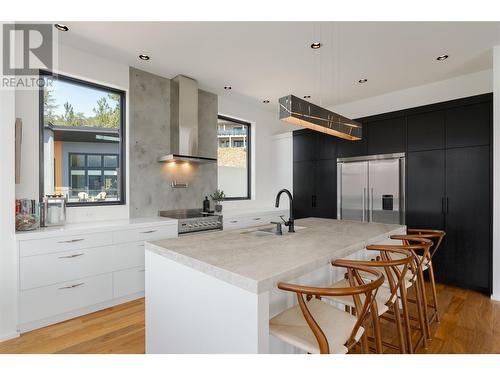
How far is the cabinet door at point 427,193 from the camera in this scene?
3.55 m

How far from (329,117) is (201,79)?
2.24 meters

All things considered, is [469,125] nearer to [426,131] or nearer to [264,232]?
[426,131]

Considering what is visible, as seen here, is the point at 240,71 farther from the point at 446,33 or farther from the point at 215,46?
the point at 446,33

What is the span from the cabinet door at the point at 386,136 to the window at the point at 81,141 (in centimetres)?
358

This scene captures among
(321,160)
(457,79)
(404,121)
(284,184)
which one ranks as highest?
(457,79)

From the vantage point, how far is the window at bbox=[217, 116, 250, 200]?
499cm

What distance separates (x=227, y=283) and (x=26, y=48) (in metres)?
3.14

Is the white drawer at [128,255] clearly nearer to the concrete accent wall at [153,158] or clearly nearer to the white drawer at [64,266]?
the white drawer at [64,266]

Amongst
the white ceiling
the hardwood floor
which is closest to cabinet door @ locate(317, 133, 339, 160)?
the white ceiling

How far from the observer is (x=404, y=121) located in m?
3.90

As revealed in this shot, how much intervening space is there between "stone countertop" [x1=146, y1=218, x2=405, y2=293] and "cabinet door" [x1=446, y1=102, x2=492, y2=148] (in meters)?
1.87

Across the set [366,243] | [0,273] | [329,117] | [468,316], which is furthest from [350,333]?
[0,273]

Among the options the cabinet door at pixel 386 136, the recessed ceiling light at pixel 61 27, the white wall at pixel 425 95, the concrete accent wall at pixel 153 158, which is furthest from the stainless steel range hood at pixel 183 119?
the white wall at pixel 425 95

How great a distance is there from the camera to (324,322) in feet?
4.63
